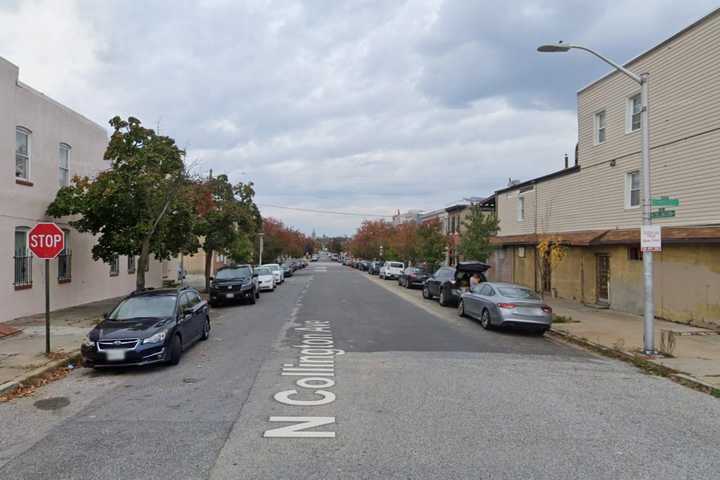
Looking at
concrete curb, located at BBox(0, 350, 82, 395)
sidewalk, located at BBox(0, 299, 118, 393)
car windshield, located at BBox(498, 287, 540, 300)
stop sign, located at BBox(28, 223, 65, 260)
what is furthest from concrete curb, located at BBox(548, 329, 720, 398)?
stop sign, located at BBox(28, 223, 65, 260)

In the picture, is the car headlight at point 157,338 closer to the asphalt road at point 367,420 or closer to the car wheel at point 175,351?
the car wheel at point 175,351

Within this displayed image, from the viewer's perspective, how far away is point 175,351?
9.63 meters

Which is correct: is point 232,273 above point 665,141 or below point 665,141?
below

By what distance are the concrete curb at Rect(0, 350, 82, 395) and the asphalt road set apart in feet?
1.45

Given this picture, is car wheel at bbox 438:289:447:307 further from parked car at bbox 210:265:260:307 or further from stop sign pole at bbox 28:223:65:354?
stop sign pole at bbox 28:223:65:354

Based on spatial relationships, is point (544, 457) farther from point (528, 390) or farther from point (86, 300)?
point (86, 300)

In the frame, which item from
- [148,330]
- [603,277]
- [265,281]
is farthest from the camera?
[265,281]

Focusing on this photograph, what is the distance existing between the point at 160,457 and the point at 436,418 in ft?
10.3

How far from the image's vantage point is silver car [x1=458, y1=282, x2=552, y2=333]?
44.1ft

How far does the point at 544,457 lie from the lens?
516cm

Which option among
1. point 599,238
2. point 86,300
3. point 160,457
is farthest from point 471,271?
point 160,457

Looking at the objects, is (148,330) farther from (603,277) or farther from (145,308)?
(603,277)

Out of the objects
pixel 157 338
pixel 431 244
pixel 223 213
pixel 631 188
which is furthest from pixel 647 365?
pixel 431 244

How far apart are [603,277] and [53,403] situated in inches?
724
